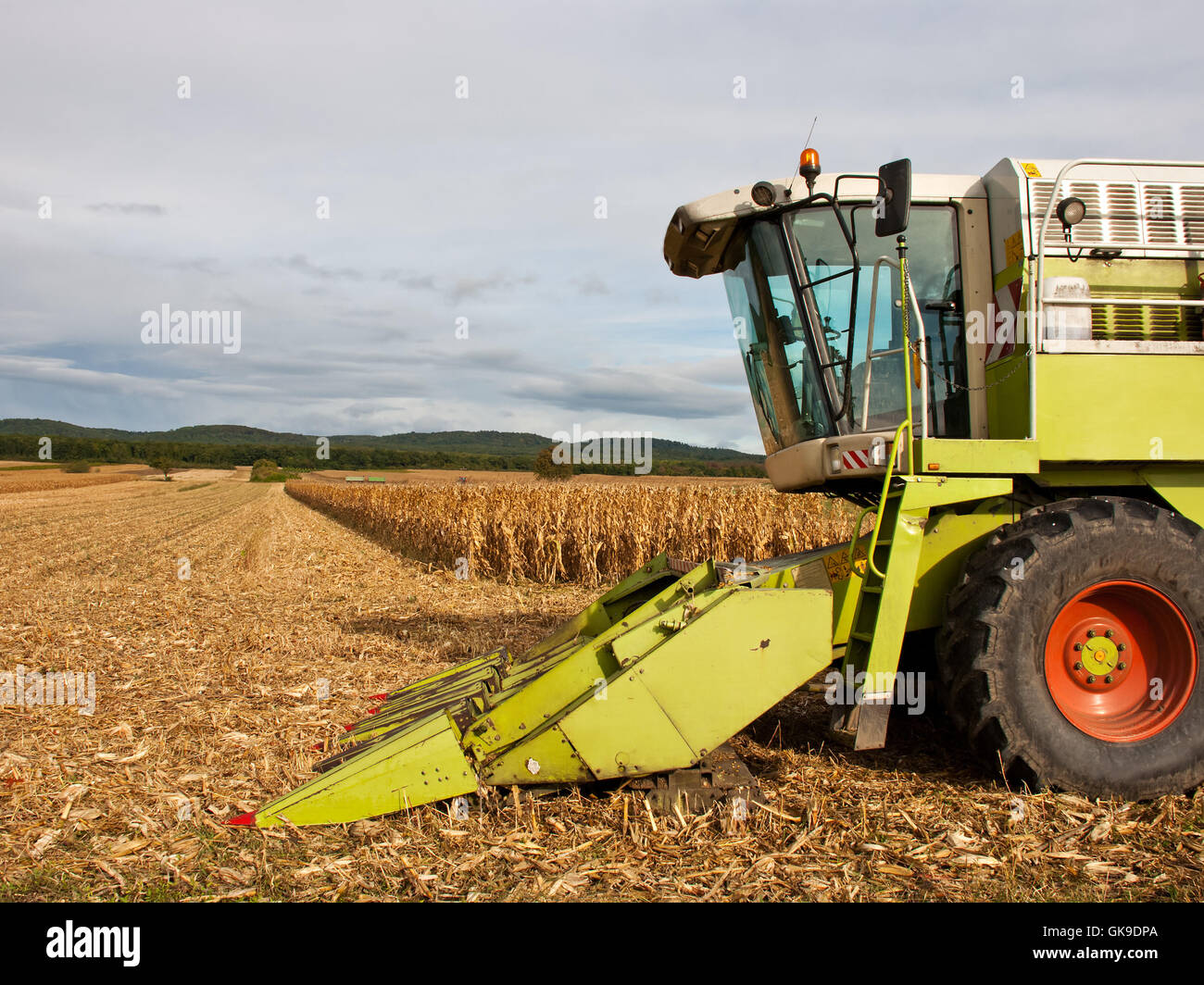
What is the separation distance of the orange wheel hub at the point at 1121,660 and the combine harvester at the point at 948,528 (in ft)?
0.04

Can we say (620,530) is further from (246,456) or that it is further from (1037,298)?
(246,456)

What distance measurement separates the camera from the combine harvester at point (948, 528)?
3.52 m

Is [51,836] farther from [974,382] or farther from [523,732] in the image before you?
[974,382]

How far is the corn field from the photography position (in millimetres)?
11812

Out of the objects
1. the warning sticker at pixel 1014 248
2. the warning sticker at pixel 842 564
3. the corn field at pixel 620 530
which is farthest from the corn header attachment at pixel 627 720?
the corn field at pixel 620 530

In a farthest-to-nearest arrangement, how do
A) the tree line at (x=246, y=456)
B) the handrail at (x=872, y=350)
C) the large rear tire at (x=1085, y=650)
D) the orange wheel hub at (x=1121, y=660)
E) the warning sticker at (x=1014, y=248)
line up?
the tree line at (x=246, y=456) < the handrail at (x=872, y=350) < the warning sticker at (x=1014, y=248) < the orange wheel hub at (x=1121, y=660) < the large rear tire at (x=1085, y=650)

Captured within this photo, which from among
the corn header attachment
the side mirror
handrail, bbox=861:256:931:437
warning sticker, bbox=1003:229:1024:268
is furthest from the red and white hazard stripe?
warning sticker, bbox=1003:229:1024:268

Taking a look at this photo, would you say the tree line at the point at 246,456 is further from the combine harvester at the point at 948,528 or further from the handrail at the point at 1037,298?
the handrail at the point at 1037,298

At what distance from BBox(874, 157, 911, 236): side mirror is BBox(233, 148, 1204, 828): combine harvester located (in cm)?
1

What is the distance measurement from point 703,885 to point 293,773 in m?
2.23

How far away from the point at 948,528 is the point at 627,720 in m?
1.84

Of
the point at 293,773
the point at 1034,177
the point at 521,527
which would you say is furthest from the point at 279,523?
the point at 1034,177
